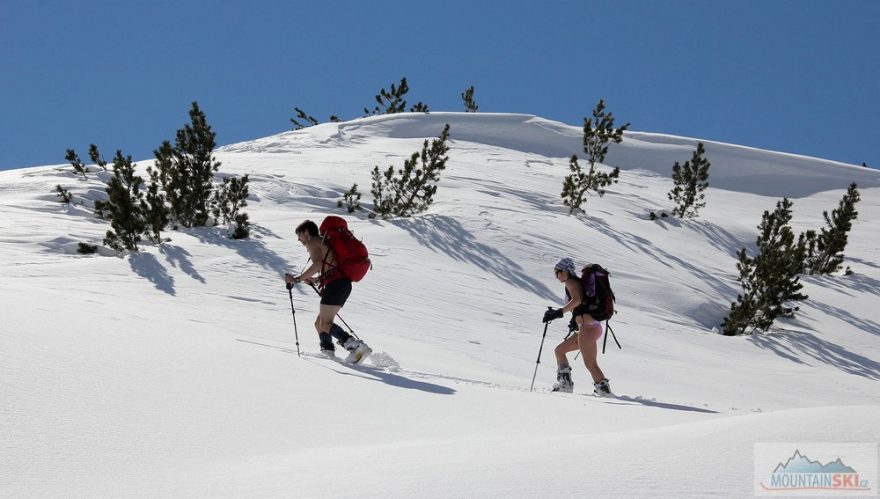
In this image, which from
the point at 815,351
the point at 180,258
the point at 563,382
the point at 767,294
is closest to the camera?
the point at 563,382

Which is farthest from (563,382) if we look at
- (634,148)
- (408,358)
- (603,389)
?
(634,148)

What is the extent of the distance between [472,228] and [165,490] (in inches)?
621

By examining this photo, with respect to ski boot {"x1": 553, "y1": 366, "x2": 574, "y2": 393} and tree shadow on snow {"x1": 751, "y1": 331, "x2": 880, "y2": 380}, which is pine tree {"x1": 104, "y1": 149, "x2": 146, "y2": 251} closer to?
ski boot {"x1": 553, "y1": 366, "x2": 574, "y2": 393}

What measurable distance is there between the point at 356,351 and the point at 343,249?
0.95 m

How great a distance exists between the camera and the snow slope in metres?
2.22

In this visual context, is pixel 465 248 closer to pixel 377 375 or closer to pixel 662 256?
pixel 662 256

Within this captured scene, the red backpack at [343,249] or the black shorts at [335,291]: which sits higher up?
the red backpack at [343,249]

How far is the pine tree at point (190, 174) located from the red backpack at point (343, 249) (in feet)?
32.0

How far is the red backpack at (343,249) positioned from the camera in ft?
20.0

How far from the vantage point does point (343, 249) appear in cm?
609

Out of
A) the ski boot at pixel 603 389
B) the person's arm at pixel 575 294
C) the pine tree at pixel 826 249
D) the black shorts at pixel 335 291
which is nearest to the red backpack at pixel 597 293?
the person's arm at pixel 575 294

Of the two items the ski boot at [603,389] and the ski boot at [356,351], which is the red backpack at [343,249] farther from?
the ski boot at [603,389]

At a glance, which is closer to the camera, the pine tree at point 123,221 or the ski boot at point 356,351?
the ski boot at point 356,351

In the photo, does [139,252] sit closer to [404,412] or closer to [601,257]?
[404,412]
